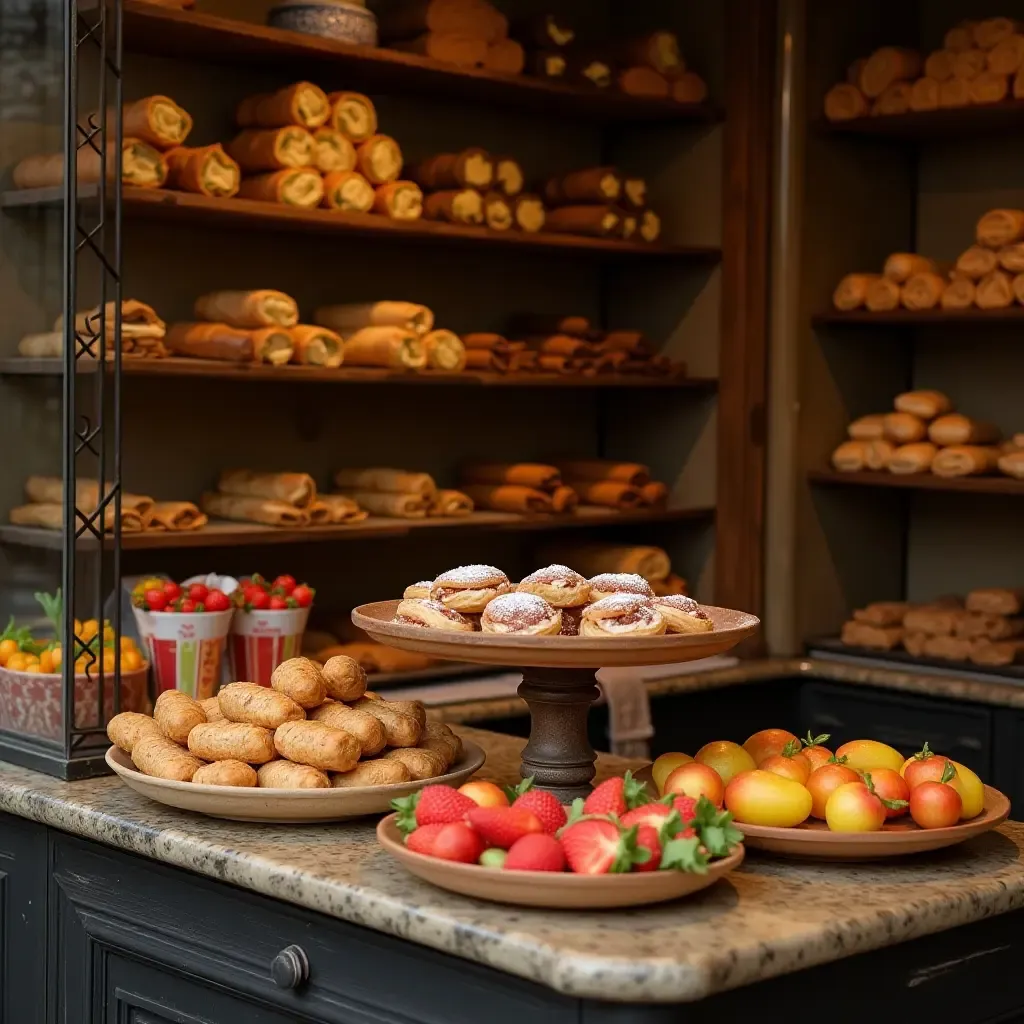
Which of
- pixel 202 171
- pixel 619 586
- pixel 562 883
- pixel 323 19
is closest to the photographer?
pixel 562 883

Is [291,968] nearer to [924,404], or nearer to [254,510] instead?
[254,510]

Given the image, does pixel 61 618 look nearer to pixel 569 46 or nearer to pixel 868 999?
pixel 868 999

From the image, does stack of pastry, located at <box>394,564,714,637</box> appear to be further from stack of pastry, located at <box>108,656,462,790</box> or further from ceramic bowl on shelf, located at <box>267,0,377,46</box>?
ceramic bowl on shelf, located at <box>267,0,377,46</box>

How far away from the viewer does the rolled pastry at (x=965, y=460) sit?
4281 millimetres

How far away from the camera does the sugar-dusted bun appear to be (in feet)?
7.04

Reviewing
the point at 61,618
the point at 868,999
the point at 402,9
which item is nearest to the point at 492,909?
the point at 868,999

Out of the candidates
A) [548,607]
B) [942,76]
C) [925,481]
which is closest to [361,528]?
[925,481]

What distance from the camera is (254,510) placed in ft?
12.2

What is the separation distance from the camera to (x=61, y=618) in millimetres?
2688

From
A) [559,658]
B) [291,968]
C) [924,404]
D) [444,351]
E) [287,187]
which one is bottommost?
[291,968]

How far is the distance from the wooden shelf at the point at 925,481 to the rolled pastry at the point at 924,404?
0.61ft

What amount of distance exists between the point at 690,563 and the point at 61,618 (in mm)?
2339

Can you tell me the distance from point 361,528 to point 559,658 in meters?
1.84

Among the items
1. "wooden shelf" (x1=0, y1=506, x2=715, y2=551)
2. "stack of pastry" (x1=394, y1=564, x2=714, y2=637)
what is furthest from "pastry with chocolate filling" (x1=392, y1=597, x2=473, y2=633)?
"wooden shelf" (x1=0, y1=506, x2=715, y2=551)
